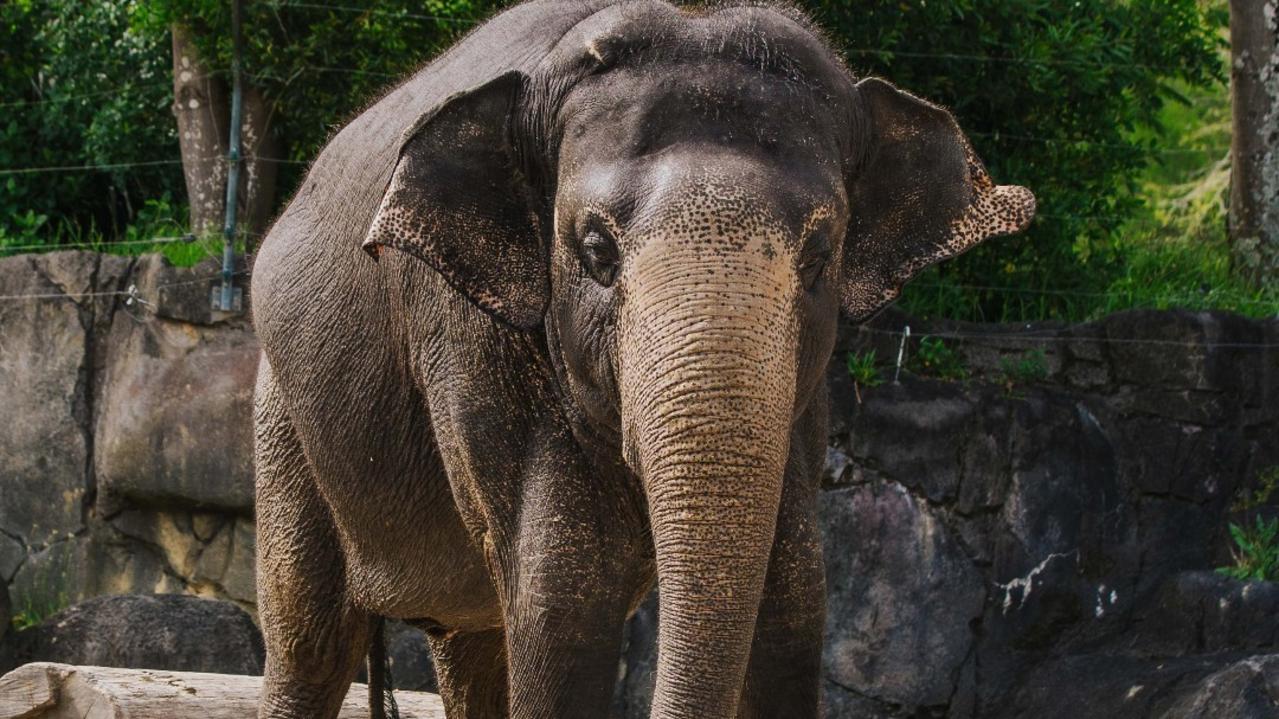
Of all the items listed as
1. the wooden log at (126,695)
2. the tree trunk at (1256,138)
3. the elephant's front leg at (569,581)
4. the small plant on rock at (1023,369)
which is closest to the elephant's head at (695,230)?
the elephant's front leg at (569,581)

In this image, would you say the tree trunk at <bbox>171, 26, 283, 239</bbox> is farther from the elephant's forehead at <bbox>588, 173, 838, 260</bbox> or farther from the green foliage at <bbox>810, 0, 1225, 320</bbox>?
the elephant's forehead at <bbox>588, 173, 838, 260</bbox>

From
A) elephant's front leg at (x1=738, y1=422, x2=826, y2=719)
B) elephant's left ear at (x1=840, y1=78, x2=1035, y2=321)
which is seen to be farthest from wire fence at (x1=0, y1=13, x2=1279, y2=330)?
elephant's front leg at (x1=738, y1=422, x2=826, y2=719)

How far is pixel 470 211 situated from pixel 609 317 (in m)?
0.41

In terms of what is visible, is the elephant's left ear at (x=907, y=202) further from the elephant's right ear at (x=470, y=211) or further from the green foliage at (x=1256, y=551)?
the green foliage at (x=1256, y=551)

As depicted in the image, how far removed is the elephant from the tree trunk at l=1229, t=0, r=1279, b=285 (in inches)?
217

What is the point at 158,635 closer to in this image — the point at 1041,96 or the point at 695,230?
the point at 1041,96

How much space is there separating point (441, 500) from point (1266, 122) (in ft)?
19.3

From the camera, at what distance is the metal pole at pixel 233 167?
8109 millimetres

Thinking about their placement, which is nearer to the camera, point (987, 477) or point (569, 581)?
point (569, 581)

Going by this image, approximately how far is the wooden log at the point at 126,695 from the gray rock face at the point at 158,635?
1253 mm

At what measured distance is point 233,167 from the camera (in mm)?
8141

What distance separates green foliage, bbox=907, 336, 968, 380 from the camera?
824 centimetres

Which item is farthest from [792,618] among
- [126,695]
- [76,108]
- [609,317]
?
[76,108]

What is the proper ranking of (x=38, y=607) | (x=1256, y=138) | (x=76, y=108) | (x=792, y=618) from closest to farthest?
1. (x=792, y=618)
2. (x=38, y=607)
3. (x=1256, y=138)
4. (x=76, y=108)
